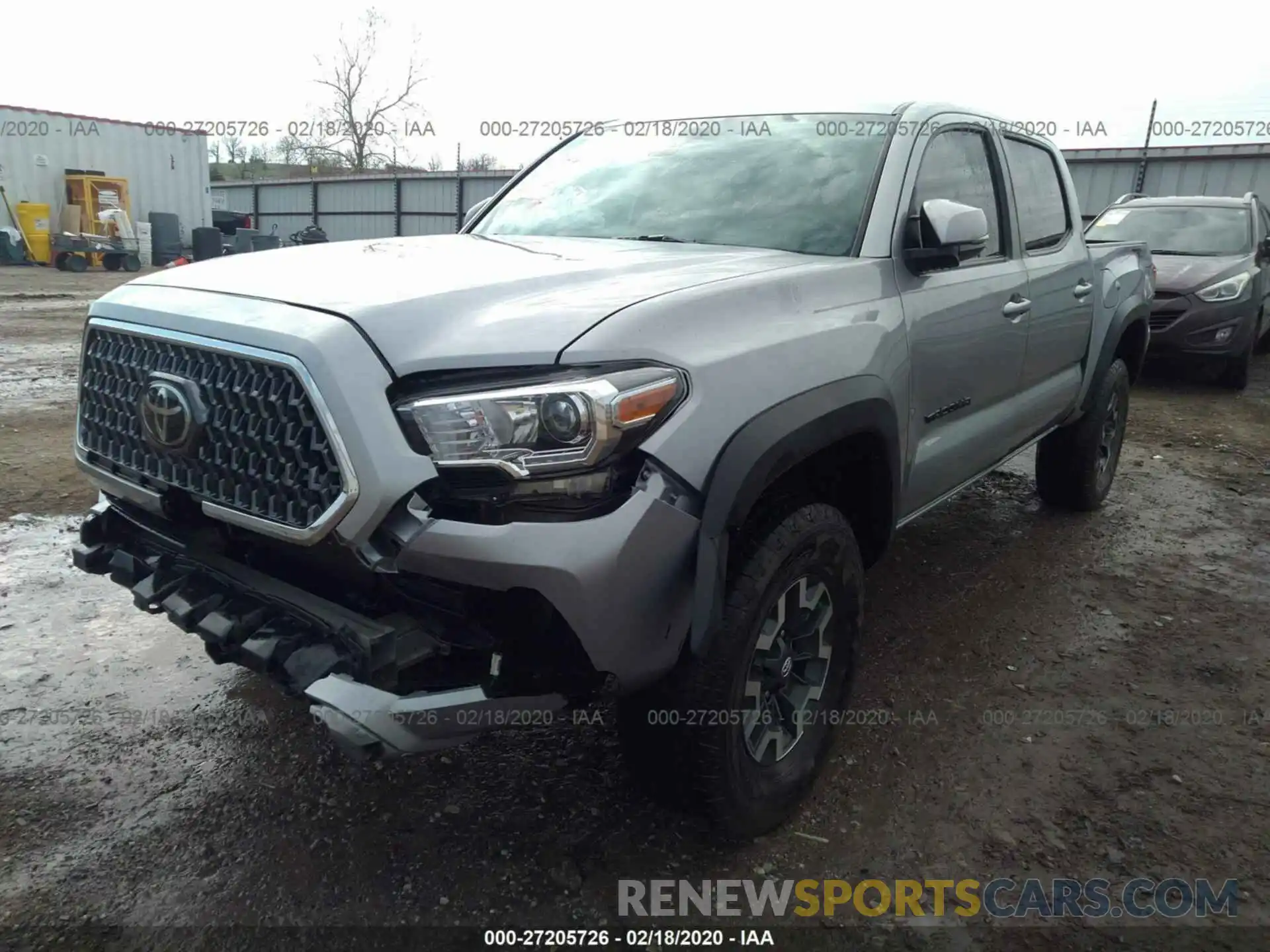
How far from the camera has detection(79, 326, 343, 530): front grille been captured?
1.86m

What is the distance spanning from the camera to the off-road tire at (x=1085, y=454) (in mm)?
4812

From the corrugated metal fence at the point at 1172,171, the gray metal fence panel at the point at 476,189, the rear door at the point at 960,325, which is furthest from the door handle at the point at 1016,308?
the gray metal fence panel at the point at 476,189

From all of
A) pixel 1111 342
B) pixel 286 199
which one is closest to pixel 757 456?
pixel 1111 342

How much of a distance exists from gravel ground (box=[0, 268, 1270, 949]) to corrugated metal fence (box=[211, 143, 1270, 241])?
8225 mm

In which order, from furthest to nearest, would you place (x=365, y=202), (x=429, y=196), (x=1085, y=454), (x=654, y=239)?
(x=365, y=202) < (x=429, y=196) < (x=1085, y=454) < (x=654, y=239)

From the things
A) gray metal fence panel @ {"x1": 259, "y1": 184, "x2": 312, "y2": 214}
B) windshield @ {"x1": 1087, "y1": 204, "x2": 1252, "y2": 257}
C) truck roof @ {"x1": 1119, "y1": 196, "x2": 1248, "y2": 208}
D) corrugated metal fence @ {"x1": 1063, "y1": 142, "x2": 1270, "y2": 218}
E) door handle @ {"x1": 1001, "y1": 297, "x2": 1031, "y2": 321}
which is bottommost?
door handle @ {"x1": 1001, "y1": 297, "x2": 1031, "y2": 321}

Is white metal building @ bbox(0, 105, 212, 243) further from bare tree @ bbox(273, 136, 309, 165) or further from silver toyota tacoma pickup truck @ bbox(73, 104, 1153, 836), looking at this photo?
silver toyota tacoma pickup truck @ bbox(73, 104, 1153, 836)

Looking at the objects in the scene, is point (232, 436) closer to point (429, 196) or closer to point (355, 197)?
point (429, 196)

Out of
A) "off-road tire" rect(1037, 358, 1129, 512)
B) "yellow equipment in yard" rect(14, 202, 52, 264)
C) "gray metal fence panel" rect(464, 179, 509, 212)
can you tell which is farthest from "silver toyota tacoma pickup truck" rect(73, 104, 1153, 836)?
"yellow equipment in yard" rect(14, 202, 52, 264)

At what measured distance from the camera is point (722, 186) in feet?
10.4

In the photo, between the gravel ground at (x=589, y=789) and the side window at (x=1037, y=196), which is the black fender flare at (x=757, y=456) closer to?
the gravel ground at (x=589, y=789)

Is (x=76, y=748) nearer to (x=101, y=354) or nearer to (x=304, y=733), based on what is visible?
(x=304, y=733)

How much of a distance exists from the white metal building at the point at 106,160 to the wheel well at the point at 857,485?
973 inches

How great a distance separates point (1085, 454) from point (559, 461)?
4.04m
